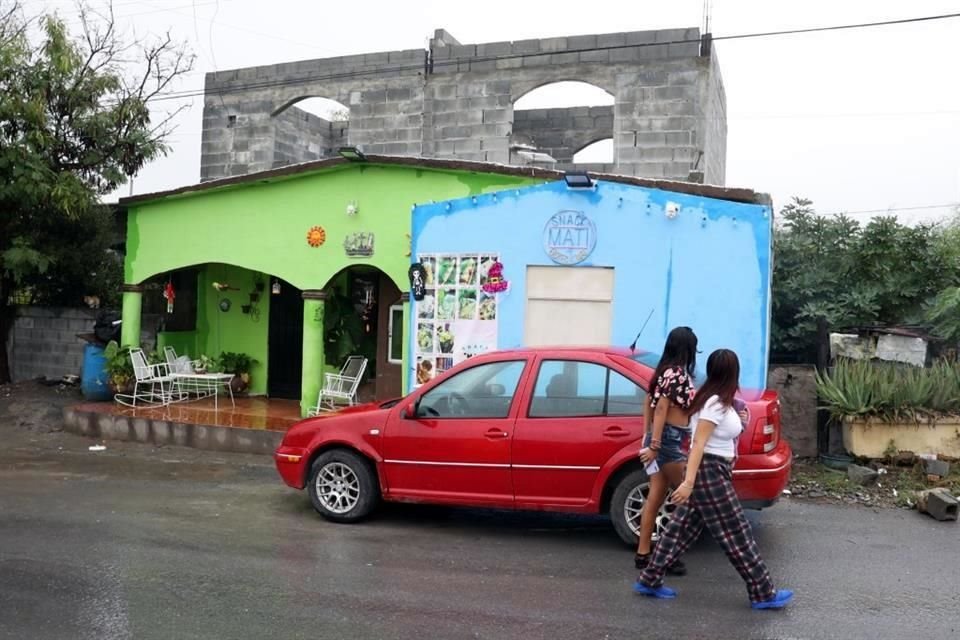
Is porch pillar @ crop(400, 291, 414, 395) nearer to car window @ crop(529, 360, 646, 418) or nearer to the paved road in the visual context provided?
the paved road

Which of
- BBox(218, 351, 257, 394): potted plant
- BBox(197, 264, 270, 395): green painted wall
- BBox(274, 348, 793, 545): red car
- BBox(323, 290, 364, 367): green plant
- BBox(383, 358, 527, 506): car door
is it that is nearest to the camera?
BBox(274, 348, 793, 545): red car

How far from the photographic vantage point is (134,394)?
12641 millimetres

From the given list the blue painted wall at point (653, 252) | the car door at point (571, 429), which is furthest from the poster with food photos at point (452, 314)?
the car door at point (571, 429)

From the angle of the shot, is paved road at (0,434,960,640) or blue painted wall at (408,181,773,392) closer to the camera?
paved road at (0,434,960,640)

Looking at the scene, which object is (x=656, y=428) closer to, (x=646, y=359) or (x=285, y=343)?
(x=646, y=359)

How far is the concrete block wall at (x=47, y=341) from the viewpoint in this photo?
14906 mm

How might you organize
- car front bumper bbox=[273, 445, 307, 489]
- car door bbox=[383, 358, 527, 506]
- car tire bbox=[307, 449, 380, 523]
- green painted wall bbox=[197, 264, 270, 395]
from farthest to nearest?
green painted wall bbox=[197, 264, 270, 395] → car front bumper bbox=[273, 445, 307, 489] → car tire bbox=[307, 449, 380, 523] → car door bbox=[383, 358, 527, 506]

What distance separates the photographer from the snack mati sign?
32.7ft

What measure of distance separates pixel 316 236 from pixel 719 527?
25.6ft

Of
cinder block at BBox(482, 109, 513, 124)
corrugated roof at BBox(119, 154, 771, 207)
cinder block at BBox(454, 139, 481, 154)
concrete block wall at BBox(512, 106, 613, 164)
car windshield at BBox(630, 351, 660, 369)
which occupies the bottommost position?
car windshield at BBox(630, 351, 660, 369)

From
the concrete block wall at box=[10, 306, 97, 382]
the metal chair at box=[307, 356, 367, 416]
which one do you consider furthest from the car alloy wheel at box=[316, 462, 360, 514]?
the concrete block wall at box=[10, 306, 97, 382]

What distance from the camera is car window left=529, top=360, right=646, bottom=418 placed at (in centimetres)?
637

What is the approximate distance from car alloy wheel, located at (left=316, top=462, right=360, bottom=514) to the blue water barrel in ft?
23.9

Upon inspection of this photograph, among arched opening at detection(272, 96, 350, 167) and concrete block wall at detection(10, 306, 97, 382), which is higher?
arched opening at detection(272, 96, 350, 167)
